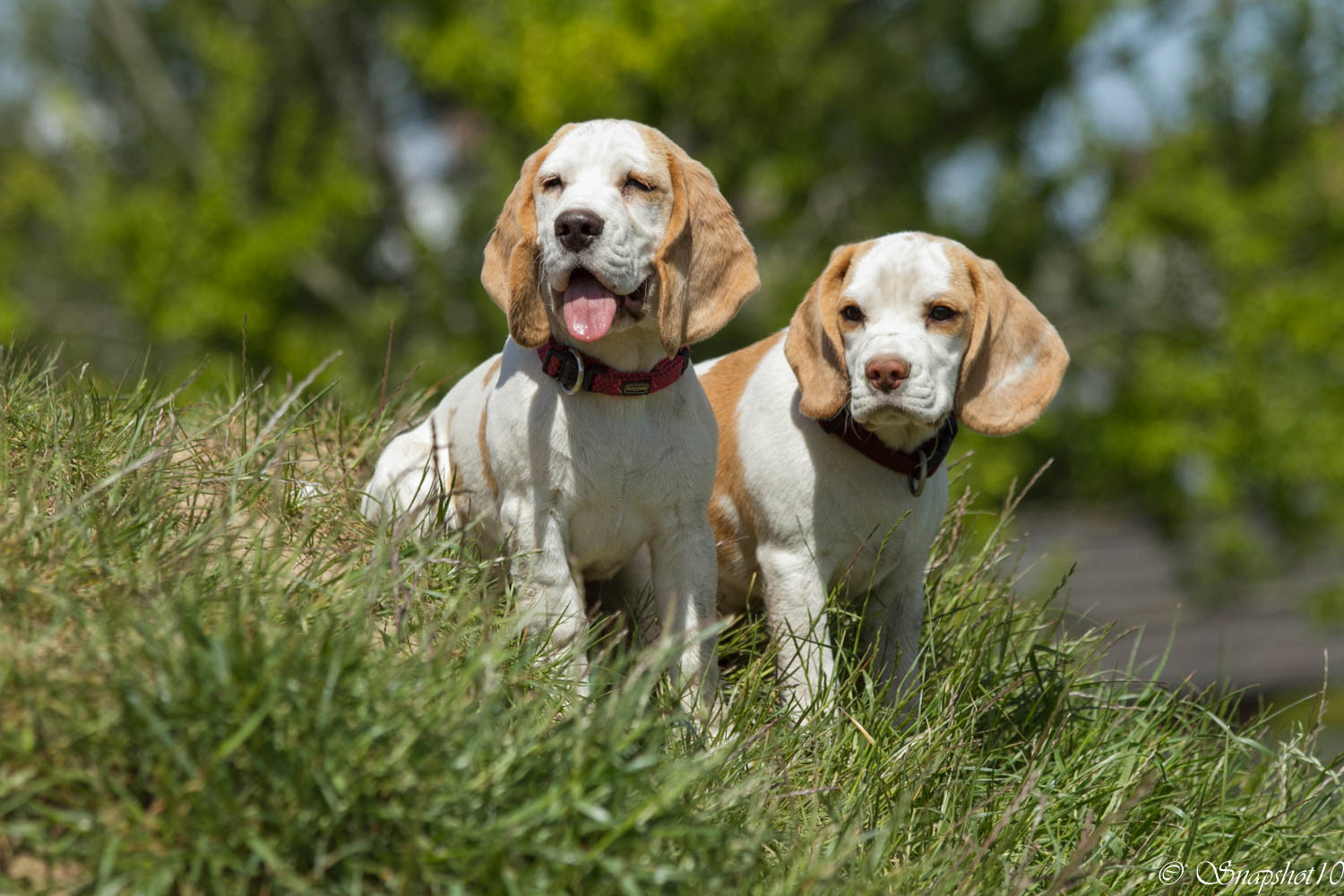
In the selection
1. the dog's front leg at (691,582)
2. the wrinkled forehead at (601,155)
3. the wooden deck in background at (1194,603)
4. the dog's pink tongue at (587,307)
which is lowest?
the wooden deck in background at (1194,603)

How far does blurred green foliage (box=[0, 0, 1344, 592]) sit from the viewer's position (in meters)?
17.7

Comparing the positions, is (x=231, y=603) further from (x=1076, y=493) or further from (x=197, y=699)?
(x=1076, y=493)

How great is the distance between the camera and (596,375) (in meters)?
4.01

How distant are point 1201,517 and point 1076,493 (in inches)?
101

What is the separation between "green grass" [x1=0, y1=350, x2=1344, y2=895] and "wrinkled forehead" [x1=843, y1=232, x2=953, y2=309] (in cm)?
118

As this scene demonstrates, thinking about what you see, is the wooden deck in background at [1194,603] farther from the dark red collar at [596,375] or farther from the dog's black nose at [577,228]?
the dog's black nose at [577,228]

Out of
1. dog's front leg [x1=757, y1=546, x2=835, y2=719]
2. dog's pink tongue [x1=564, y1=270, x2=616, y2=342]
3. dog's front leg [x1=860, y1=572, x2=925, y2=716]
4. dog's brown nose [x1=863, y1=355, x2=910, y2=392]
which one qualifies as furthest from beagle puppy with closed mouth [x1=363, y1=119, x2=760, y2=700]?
dog's front leg [x1=860, y1=572, x2=925, y2=716]

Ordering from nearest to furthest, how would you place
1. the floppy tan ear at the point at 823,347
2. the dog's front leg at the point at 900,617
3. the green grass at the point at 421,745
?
1. the green grass at the point at 421,745
2. the floppy tan ear at the point at 823,347
3. the dog's front leg at the point at 900,617

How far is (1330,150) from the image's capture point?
1981cm

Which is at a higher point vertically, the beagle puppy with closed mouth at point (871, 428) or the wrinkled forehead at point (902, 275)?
the wrinkled forehead at point (902, 275)

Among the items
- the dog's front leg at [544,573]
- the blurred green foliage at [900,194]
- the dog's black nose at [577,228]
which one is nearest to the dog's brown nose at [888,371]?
the dog's black nose at [577,228]

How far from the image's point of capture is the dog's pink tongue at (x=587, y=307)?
12.6 feet

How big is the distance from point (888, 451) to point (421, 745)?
7.32 feet

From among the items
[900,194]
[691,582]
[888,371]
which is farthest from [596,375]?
[900,194]
